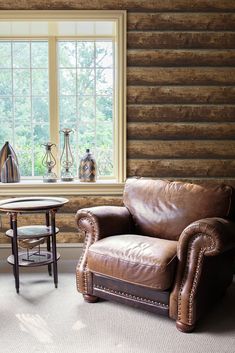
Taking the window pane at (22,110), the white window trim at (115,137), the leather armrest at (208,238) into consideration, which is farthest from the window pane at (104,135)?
the leather armrest at (208,238)

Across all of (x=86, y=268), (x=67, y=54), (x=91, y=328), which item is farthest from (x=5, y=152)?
(x=91, y=328)

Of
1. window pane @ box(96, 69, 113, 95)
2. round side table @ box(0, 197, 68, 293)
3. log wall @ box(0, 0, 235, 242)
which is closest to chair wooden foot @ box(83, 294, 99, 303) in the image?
round side table @ box(0, 197, 68, 293)

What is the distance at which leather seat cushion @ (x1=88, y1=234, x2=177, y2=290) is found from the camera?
263 cm

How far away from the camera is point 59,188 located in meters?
3.89

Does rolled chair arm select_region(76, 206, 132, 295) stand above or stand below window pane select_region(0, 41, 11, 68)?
below

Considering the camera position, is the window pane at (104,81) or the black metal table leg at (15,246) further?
the window pane at (104,81)

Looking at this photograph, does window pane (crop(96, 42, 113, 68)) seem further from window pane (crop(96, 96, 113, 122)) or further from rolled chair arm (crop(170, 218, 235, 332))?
rolled chair arm (crop(170, 218, 235, 332))

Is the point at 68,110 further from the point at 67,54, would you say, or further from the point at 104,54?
the point at 104,54

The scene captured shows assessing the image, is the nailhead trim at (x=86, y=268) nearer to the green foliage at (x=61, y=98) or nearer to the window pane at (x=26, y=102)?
the green foliage at (x=61, y=98)

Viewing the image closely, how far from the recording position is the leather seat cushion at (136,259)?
263 centimetres

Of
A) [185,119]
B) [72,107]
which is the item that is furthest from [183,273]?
[72,107]

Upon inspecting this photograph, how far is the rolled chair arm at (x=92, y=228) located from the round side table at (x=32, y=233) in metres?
0.27

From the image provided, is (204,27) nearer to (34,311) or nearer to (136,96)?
(136,96)

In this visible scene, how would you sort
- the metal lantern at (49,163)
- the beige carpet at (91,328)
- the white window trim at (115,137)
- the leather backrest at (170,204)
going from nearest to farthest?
the beige carpet at (91,328)
the leather backrest at (170,204)
the white window trim at (115,137)
the metal lantern at (49,163)
